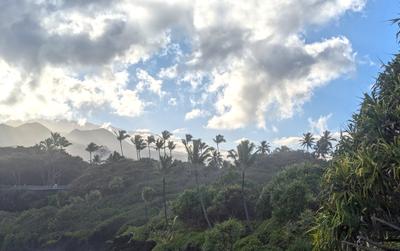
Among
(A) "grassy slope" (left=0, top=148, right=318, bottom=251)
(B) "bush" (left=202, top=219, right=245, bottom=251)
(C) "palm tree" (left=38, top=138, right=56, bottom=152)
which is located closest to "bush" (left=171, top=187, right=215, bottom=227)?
(A) "grassy slope" (left=0, top=148, right=318, bottom=251)

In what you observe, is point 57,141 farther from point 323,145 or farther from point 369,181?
point 369,181

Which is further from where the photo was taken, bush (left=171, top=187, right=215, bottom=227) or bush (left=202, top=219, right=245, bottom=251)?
bush (left=171, top=187, right=215, bottom=227)

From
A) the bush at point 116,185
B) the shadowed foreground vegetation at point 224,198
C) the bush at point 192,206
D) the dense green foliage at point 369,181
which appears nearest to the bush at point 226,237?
the shadowed foreground vegetation at point 224,198

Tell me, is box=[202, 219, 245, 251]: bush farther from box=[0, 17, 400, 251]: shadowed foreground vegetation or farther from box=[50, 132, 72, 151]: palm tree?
box=[50, 132, 72, 151]: palm tree

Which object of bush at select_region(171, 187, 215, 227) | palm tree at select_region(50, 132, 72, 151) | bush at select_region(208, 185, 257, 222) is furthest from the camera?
palm tree at select_region(50, 132, 72, 151)

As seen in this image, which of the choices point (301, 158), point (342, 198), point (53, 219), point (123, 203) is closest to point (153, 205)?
point (123, 203)

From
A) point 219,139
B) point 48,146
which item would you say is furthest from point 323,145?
point 48,146

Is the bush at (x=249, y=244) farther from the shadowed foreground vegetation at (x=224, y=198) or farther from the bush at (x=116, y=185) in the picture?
the bush at (x=116, y=185)

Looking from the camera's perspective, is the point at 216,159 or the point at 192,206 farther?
the point at 216,159

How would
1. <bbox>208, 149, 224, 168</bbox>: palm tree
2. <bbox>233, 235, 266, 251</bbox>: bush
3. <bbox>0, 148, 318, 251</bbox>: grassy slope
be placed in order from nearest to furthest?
<bbox>233, 235, 266, 251</bbox>: bush, <bbox>0, 148, 318, 251</bbox>: grassy slope, <bbox>208, 149, 224, 168</bbox>: palm tree

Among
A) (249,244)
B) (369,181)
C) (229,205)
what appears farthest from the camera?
(229,205)

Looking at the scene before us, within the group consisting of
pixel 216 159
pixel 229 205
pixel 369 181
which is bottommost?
pixel 229 205

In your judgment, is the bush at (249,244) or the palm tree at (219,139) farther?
the palm tree at (219,139)

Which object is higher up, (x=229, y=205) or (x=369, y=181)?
(x=369, y=181)
